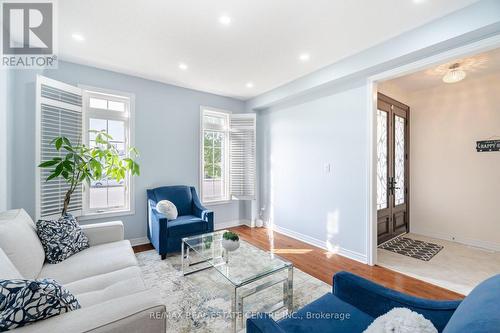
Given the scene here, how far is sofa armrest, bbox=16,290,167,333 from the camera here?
36.5 inches

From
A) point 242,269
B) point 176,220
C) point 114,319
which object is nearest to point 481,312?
point 114,319

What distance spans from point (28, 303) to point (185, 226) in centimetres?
218

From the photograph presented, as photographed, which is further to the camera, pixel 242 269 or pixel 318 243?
pixel 318 243

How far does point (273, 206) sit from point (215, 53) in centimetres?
301

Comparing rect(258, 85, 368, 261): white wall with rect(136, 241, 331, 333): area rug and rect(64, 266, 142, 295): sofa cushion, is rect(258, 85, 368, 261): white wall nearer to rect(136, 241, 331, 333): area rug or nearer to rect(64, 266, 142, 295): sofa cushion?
rect(136, 241, 331, 333): area rug

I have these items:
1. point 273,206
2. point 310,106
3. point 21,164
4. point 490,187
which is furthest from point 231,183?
point 490,187

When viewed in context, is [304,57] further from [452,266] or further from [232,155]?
[452,266]

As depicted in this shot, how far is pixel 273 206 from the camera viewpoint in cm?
452

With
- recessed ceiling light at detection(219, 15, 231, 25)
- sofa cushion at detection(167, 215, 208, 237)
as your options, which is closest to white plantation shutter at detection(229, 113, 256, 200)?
sofa cushion at detection(167, 215, 208, 237)

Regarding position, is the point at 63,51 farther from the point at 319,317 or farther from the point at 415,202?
the point at 415,202

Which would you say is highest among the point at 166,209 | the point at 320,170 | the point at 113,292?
the point at 320,170

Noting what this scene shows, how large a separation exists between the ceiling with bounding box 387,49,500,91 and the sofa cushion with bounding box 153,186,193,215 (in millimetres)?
4025

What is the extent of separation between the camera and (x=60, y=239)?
1977mm

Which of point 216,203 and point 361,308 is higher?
point 216,203
